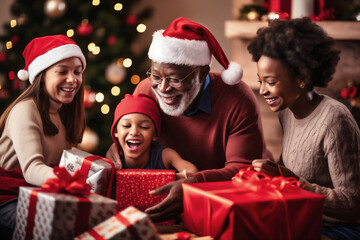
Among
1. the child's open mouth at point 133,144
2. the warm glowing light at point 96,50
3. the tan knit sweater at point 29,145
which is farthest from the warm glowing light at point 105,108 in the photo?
the child's open mouth at point 133,144

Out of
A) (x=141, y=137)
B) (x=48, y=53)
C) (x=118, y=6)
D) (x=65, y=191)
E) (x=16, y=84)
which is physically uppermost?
(x=118, y=6)

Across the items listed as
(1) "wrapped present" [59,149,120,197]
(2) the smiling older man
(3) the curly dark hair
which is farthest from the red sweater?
(1) "wrapped present" [59,149,120,197]

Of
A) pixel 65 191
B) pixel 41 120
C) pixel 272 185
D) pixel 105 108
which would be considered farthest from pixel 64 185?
pixel 105 108

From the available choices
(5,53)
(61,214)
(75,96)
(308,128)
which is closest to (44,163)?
(75,96)

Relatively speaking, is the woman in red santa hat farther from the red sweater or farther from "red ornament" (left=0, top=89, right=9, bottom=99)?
"red ornament" (left=0, top=89, right=9, bottom=99)

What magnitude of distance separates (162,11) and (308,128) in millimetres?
2979

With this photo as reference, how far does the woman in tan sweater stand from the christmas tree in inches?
85.7

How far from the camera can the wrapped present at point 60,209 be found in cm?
144

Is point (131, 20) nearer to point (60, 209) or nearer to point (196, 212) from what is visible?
point (196, 212)

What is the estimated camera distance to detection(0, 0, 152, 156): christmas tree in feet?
12.8

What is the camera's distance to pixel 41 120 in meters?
2.02

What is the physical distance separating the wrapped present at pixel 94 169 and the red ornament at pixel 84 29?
2.20 metres

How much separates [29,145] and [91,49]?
2133 millimetres

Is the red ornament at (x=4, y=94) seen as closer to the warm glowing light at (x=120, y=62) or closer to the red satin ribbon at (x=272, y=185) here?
the warm glowing light at (x=120, y=62)
